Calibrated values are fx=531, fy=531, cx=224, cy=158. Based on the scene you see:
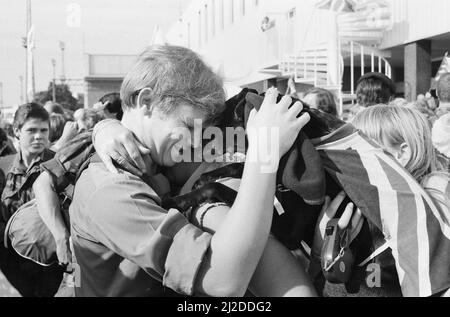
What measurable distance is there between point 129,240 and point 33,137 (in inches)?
113

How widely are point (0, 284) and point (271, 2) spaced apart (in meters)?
14.6

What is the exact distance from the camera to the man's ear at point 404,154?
1.86 metres

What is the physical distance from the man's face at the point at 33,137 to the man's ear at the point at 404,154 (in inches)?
105

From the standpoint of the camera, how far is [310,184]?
4.31 feet

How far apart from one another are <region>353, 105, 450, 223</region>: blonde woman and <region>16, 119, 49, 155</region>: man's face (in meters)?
2.54

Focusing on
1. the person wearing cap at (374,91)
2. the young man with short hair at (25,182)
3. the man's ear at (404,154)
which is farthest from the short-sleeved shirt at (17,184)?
the person wearing cap at (374,91)

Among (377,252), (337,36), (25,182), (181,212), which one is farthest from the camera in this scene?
(337,36)

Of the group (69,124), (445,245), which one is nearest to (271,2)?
(69,124)

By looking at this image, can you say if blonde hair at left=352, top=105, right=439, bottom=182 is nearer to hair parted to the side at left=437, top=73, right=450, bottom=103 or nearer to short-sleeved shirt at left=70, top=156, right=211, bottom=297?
short-sleeved shirt at left=70, top=156, right=211, bottom=297

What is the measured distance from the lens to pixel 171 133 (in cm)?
138

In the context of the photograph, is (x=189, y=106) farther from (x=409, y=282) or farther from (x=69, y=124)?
(x=69, y=124)

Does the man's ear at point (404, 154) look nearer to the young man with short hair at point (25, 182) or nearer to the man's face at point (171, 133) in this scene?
the man's face at point (171, 133)

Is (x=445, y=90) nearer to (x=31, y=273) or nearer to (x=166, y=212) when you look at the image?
(x=31, y=273)

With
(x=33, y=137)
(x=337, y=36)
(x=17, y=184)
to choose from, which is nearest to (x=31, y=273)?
(x=17, y=184)
